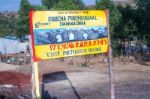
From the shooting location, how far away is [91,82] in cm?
2123

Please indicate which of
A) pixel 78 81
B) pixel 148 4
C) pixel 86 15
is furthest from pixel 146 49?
pixel 86 15

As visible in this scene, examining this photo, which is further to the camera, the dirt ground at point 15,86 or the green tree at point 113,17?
the green tree at point 113,17

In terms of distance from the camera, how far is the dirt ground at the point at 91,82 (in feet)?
55.8

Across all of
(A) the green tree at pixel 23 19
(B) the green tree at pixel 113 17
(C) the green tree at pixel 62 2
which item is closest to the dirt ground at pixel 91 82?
(B) the green tree at pixel 113 17

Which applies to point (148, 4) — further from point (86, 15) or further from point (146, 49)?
point (86, 15)

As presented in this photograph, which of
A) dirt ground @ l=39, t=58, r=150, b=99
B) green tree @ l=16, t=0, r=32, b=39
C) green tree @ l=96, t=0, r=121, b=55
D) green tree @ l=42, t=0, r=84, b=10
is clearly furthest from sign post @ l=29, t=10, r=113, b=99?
green tree @ l=16, t=0, r=32, b=39

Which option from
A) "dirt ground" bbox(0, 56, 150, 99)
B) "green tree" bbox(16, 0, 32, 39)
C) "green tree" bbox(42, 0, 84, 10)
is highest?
"green tree" bbox(42, 0, 84, 10)

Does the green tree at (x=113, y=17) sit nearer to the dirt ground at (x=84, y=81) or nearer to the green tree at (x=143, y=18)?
the green tree at (x=143, y=18)

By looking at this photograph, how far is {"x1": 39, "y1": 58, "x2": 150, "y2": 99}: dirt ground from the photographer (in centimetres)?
1702

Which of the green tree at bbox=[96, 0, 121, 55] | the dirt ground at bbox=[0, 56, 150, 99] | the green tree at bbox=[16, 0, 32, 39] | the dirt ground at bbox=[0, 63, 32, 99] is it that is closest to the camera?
the dirt ground at bbox=[0, 63, 32, 99]

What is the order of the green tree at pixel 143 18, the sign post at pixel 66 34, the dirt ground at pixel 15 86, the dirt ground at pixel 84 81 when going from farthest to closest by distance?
1. the green tree at pixel 143 18
2. the dirt ground at pixel 84 81
3. the dirt ground at pixel 15 86
4. the sign post at pixel 66 34

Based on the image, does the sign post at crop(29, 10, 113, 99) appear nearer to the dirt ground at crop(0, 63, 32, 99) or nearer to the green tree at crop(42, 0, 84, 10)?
the dirt ground at crop(0, 63, 32, 99)

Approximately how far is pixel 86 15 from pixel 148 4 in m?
23.8

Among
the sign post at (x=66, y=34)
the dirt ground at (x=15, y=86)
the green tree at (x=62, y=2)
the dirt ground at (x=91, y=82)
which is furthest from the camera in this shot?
the green tree at (x=62, y=2)
